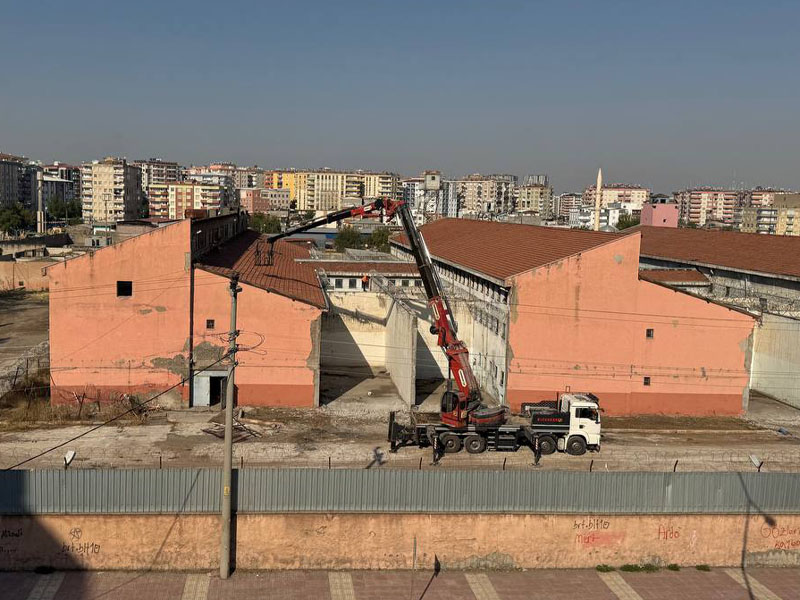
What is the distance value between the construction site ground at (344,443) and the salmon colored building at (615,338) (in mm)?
1131

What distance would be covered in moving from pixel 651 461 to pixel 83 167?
487 feet

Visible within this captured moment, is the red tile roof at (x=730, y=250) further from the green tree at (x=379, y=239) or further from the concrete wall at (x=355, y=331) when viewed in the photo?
the green tree at (x=379, y=239)

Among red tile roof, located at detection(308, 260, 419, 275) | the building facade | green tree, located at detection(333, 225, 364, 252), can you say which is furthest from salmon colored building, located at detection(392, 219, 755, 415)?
green tree, located at detection(333, 225, 364, 252)

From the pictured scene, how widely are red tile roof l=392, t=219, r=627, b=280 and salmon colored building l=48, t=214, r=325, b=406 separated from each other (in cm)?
812

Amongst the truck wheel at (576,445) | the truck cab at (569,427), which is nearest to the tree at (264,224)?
the truck cab at (569,427)

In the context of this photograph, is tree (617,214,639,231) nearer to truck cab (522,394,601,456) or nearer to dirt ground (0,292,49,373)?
dirt ground (0,292,49,373)

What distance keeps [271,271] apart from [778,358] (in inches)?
871

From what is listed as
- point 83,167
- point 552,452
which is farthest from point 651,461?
point 83,167

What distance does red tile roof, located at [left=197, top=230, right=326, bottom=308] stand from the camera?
97.4ft

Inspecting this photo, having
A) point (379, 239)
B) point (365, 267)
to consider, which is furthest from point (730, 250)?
point (379, 239)

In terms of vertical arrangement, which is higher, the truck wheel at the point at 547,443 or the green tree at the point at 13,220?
the green tree at the point at 13,220

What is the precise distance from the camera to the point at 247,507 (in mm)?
18047

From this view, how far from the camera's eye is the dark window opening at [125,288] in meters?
28.3

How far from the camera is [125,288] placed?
93.0 feet
